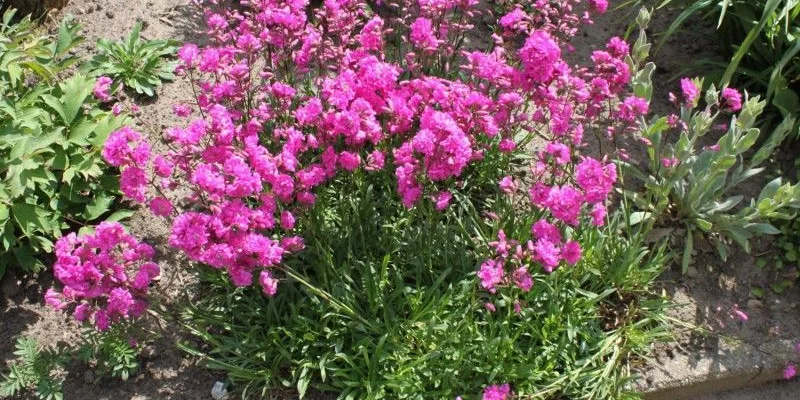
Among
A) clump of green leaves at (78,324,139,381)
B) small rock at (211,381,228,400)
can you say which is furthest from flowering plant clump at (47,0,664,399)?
small rock at (211,381,228,400)

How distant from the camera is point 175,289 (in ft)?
11.1

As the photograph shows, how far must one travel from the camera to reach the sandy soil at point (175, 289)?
3117 mm

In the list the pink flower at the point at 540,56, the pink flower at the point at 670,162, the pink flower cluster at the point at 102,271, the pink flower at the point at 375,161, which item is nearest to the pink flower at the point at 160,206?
the pink flower cluster at the point at 102,271

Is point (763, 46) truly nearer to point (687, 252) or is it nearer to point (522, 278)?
point (687, 252)

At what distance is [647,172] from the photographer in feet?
12.7

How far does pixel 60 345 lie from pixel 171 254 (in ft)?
2.09

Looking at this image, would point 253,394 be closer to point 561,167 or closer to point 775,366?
point 561,167

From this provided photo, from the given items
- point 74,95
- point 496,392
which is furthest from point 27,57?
point 496,392

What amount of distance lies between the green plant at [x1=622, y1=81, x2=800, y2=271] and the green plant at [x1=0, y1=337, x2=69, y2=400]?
2.63 meters

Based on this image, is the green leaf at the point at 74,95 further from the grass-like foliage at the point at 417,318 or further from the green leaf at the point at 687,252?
the green leaf at the point at 687,252

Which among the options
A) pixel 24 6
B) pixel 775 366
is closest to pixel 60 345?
pixel 24 6

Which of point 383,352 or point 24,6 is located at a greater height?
point 24,6

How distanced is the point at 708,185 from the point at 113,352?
270 centimetres

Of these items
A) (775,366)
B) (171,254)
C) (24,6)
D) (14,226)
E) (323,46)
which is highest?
(323,46)
